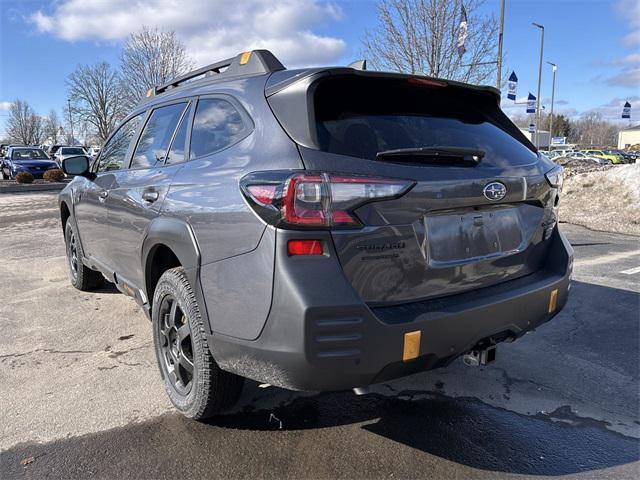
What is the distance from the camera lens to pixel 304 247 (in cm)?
208

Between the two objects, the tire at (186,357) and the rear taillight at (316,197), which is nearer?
the rear taillight at (316,197)

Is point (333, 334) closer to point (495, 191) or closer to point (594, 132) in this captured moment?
point (495, 191)

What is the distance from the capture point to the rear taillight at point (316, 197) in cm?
208

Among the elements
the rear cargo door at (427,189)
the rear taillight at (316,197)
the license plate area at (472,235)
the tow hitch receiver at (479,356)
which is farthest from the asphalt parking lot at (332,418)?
the rear taillight at (316,197)

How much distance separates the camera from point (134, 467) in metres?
2.48

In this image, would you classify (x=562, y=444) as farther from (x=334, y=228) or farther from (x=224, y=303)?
(x=224, y=303)

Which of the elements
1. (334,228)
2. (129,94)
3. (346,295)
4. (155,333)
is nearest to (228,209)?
(334,228)

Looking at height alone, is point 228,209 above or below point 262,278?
above

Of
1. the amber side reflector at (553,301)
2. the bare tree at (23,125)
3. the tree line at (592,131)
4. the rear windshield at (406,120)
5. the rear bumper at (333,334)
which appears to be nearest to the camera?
the rear bumper at (333,334)

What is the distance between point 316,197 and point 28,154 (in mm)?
29121

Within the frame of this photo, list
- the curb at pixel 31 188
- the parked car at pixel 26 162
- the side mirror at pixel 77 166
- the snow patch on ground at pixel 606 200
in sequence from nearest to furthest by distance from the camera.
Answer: the side mirror at pixel 77 166 → the snow patch on ground at pixel 606 200 → the curb at pixel 31 188 → the parked car at pixel 26 162

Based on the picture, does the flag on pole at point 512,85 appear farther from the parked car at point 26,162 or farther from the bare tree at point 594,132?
the bare tree at point 594,132

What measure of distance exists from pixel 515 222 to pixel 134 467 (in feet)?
7.67

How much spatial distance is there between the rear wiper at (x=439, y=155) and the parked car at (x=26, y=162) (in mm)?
25591
